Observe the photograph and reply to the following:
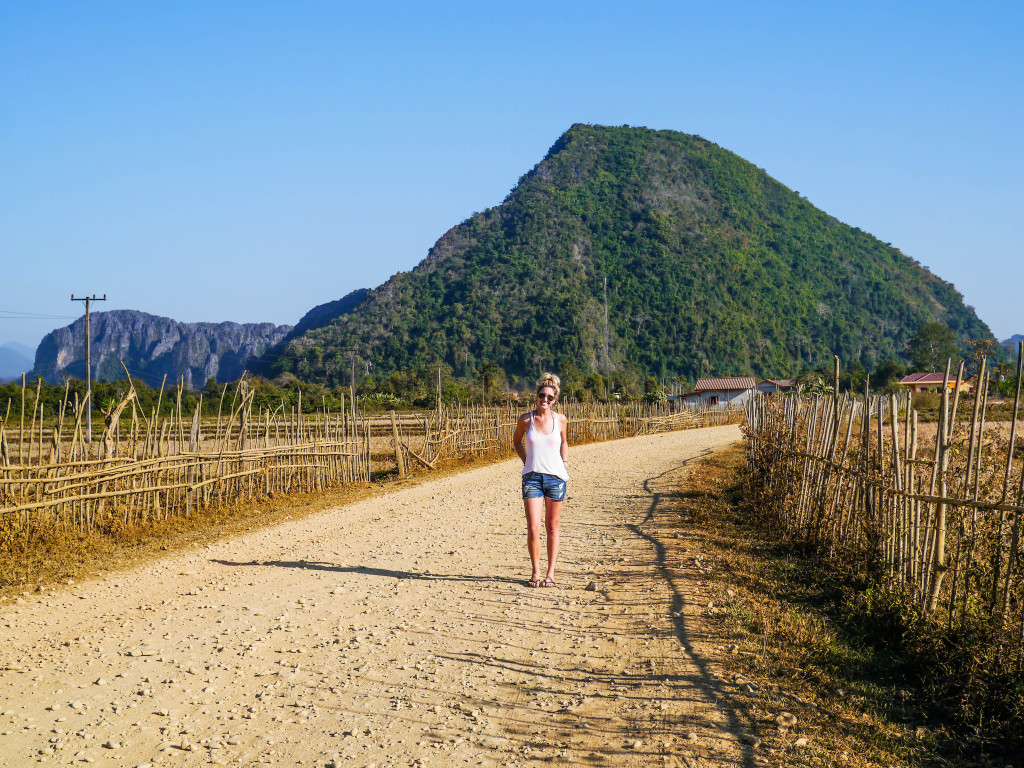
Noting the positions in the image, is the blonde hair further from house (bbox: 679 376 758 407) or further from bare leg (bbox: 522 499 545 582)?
house (bbox: 679 376 758 407)

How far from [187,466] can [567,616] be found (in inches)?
242

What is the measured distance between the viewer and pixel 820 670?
4.43 meters

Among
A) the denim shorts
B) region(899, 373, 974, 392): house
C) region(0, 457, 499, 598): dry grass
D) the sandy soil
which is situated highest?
region(899, 373, 974, 392): house

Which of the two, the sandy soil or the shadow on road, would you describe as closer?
the sandy soil

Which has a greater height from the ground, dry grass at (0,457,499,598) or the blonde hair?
the blonde hair

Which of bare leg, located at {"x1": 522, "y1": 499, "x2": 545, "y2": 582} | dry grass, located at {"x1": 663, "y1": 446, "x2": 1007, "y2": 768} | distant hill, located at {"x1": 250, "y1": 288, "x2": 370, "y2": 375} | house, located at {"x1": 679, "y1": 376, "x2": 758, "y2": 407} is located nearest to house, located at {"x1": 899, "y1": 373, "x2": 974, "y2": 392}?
dry grass, located at {"x1": 663, "y1": 446, "x2": 1007, "y2": 768}

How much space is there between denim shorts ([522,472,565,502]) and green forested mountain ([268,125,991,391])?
6954 centimetres

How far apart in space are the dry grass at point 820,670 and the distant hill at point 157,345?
15813 centimetres

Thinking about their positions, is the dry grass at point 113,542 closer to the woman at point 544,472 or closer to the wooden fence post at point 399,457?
the wooden fence post at point 399,457

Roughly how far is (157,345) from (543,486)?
17761 centimetres

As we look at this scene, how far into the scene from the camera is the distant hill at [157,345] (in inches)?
6314

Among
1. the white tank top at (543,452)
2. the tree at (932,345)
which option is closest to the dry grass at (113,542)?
the white tank top at (543,452)

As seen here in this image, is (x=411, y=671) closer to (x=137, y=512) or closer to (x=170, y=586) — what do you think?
(x=170, y=586)

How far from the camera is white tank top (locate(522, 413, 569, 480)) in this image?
6336 mm
